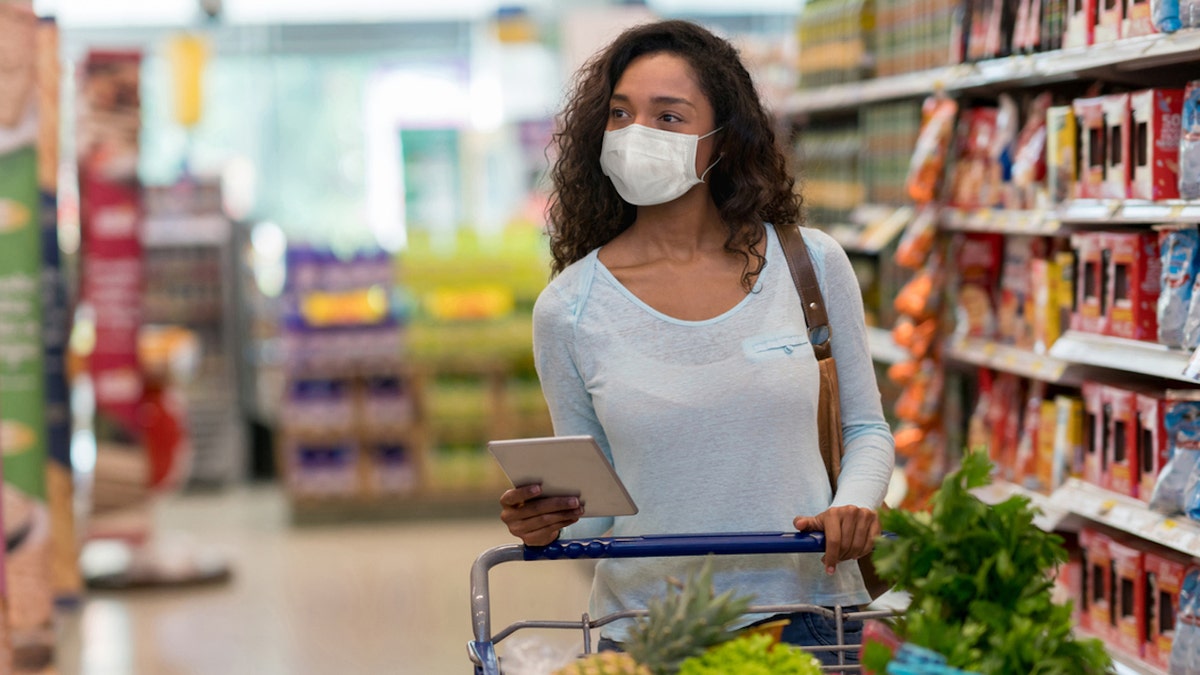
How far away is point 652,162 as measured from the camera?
218cm

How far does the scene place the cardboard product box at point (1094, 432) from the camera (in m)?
3.58

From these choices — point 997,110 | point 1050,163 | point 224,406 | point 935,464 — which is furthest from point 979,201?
point 224,406

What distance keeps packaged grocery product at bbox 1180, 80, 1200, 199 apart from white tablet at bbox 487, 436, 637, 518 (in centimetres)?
163

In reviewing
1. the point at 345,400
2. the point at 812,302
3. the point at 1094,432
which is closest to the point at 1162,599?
the point at 1094,432

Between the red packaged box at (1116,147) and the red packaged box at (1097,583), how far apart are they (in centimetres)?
83

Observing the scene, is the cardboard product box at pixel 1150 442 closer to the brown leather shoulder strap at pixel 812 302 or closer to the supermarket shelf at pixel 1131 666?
the supermarket shelf at pixel 1131 666

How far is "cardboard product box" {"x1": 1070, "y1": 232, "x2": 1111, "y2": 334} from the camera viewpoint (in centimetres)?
359

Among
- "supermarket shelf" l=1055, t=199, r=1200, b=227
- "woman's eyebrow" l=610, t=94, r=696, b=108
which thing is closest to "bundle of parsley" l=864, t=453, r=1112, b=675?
"woman's eyebrow" l=610, t=94, r=696, b=108

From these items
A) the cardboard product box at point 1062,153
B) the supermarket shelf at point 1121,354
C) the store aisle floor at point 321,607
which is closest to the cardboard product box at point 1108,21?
the cardboard product box at point 1062,153

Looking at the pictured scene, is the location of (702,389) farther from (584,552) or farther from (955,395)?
(955,395)

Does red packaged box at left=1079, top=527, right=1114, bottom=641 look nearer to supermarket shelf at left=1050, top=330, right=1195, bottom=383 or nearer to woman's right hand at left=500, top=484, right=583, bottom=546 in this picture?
supermarket shelf at left=1050, top=330, right=1195, bottom=383

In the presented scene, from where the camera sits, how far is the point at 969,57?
439cm

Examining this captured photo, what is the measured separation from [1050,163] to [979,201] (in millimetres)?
567

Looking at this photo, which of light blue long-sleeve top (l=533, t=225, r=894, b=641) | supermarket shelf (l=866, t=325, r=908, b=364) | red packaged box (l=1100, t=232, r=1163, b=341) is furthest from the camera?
supermarket shelf (l=866, t=325, r=908, b=364)
